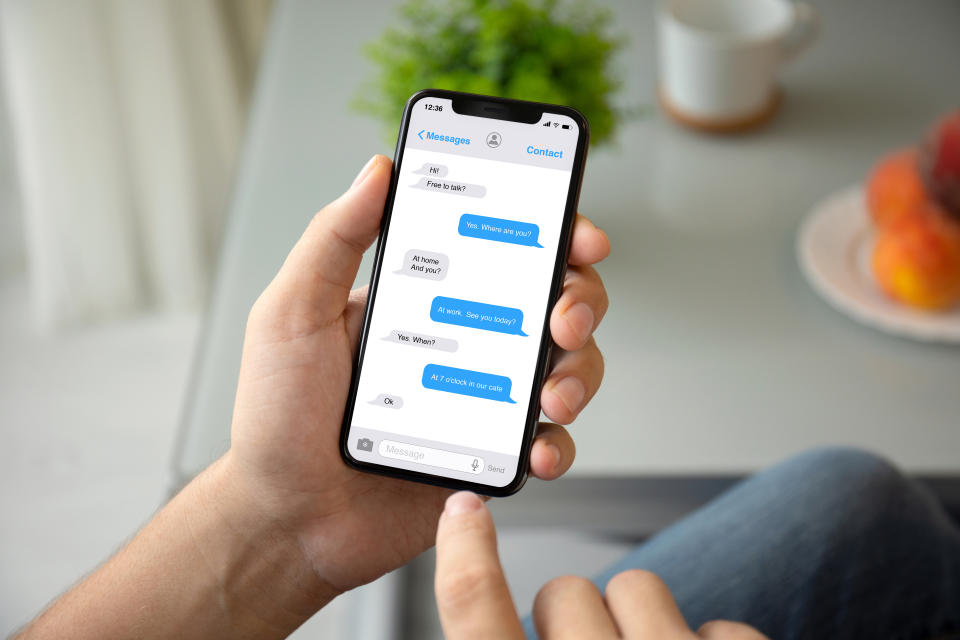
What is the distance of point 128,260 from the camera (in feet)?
5.01

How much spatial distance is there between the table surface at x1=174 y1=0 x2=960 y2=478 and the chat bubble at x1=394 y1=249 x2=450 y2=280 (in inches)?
1.3

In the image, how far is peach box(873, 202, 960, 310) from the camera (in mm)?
762

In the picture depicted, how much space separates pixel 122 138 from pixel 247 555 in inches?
46.0

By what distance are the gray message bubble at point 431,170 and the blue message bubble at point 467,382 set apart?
101mm

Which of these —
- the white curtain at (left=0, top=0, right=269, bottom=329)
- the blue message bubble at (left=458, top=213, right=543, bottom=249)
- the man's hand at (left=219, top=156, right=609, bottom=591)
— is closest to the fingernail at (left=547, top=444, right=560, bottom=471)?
the man's hand at (left=219, top=156, right=609, bottom=591)

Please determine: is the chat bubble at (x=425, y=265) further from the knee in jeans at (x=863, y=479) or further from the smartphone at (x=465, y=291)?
the knee in jeans at (x=863, y=479)

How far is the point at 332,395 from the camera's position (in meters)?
0.50

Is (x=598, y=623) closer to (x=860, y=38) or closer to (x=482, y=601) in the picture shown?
(x=482, y=601)

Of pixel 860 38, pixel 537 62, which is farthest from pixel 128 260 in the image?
pixel 860 38

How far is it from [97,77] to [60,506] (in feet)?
2.17

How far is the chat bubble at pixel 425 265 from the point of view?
479 mm

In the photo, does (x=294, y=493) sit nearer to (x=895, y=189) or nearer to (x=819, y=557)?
(x=819, y=557)

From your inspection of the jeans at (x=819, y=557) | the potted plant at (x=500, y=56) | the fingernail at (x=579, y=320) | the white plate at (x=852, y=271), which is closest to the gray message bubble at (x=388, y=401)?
the fingernail at (x=579, y=320)

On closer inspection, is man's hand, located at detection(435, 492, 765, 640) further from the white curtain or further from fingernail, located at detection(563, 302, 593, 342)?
the white curtain
